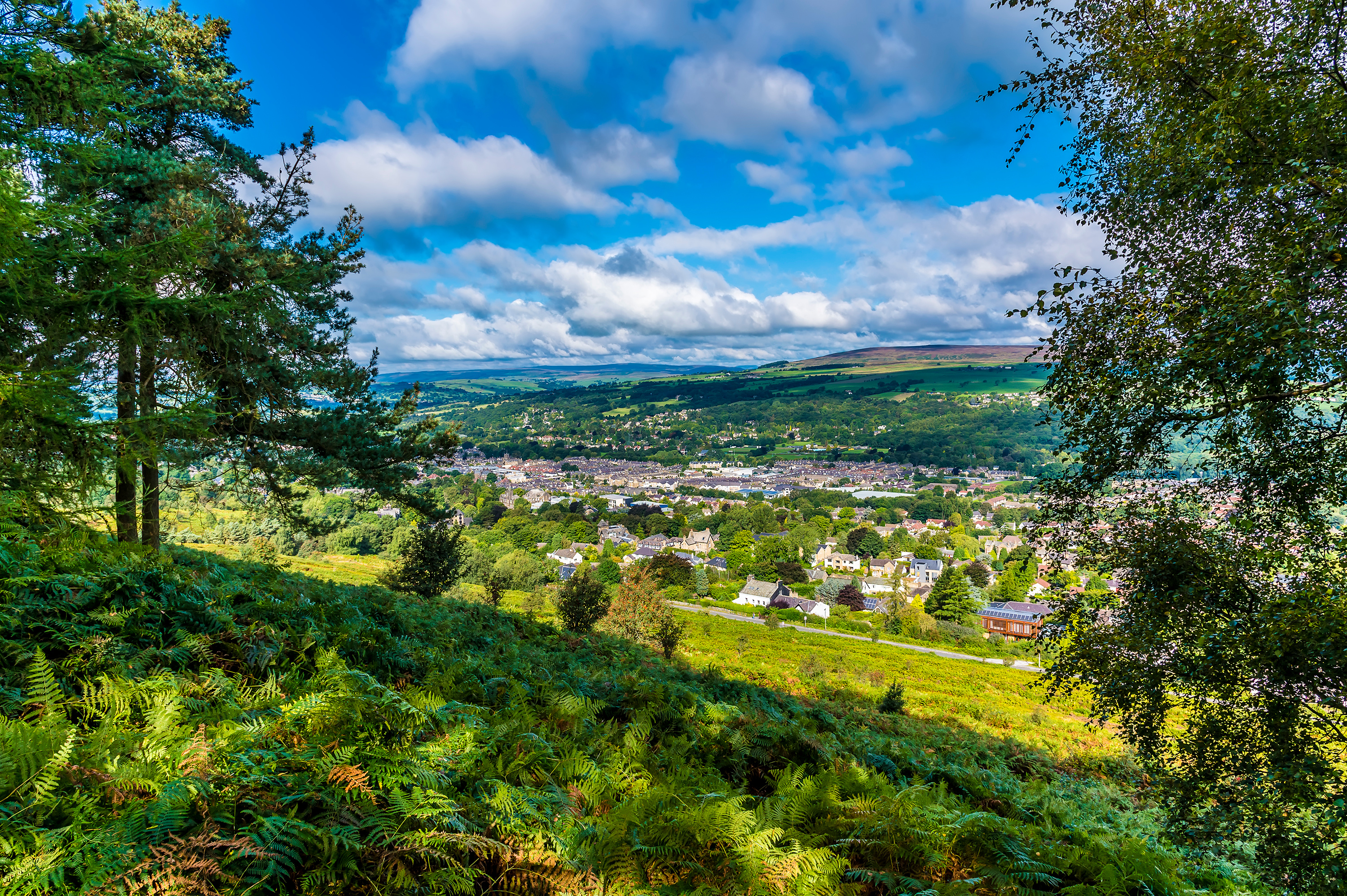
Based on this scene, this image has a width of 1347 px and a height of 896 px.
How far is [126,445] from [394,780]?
5.79m

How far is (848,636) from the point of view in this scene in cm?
4925

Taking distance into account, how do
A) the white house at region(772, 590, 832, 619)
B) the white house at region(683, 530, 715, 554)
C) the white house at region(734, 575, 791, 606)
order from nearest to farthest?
the white house at region(772, 590, 832, 619) < the white house at region(734, 575, 791, 606) < the white house at region(683, 530, 715, 554)

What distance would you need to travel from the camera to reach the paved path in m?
41.4

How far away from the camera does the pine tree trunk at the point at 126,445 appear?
5738 mm

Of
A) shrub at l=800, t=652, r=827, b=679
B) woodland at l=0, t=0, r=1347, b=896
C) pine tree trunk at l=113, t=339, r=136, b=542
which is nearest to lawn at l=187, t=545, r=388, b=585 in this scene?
pine tree trunk at l=113, t=339, r=136, b=542

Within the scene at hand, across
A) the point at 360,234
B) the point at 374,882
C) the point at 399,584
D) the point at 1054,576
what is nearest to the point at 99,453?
the point at 374,882

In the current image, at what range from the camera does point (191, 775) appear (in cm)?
233

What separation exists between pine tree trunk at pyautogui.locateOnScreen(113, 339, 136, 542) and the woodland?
0.33 feet

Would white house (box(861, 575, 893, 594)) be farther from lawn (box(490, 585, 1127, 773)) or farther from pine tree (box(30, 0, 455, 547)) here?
pine tree (box(30, 0, 455, 547))

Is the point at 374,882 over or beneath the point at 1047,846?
over

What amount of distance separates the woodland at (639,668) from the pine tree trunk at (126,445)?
10cm

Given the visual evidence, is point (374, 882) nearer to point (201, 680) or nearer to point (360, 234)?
point (201, 680)

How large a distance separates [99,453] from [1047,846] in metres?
8.74

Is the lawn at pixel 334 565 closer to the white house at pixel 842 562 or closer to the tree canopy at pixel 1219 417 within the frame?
the tree canopy at pixel 1219 417
